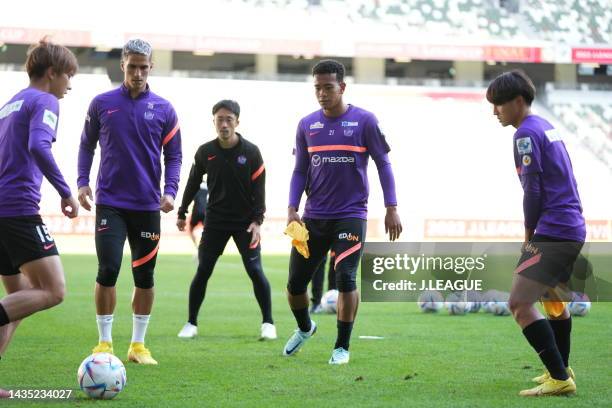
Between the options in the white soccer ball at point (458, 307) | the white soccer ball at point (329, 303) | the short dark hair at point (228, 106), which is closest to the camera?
the short dark hair at point (228, 106)

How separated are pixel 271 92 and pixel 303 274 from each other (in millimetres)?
31818

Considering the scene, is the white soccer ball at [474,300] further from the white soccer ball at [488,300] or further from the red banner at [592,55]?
the red banner at [592,55]

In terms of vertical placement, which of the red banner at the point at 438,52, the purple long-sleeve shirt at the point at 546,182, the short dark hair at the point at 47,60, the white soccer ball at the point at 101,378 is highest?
the red banner at the point at 438,52

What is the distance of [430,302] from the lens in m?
12.8

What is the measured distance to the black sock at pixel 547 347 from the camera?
242 inches

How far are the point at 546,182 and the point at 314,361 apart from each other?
261cm

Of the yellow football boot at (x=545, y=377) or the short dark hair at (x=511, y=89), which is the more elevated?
the short dark hair at (x=511, y=89)

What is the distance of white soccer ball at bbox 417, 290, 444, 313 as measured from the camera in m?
12.8

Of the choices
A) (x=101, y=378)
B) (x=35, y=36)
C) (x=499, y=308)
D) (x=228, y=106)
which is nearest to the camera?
(x=101, y=378)

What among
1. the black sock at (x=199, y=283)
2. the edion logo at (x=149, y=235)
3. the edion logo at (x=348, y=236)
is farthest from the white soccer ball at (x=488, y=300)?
the edion logo at (x=149, y=235)

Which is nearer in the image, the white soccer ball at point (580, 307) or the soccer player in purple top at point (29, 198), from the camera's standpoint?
the soccer player in purple top at point (29, 198)

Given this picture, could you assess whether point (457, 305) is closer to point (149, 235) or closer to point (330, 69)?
point (330, 69)

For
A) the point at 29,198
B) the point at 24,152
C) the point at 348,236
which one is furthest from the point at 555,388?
the point at 24,152

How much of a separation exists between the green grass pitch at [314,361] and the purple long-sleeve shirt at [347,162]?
4.05 feet
